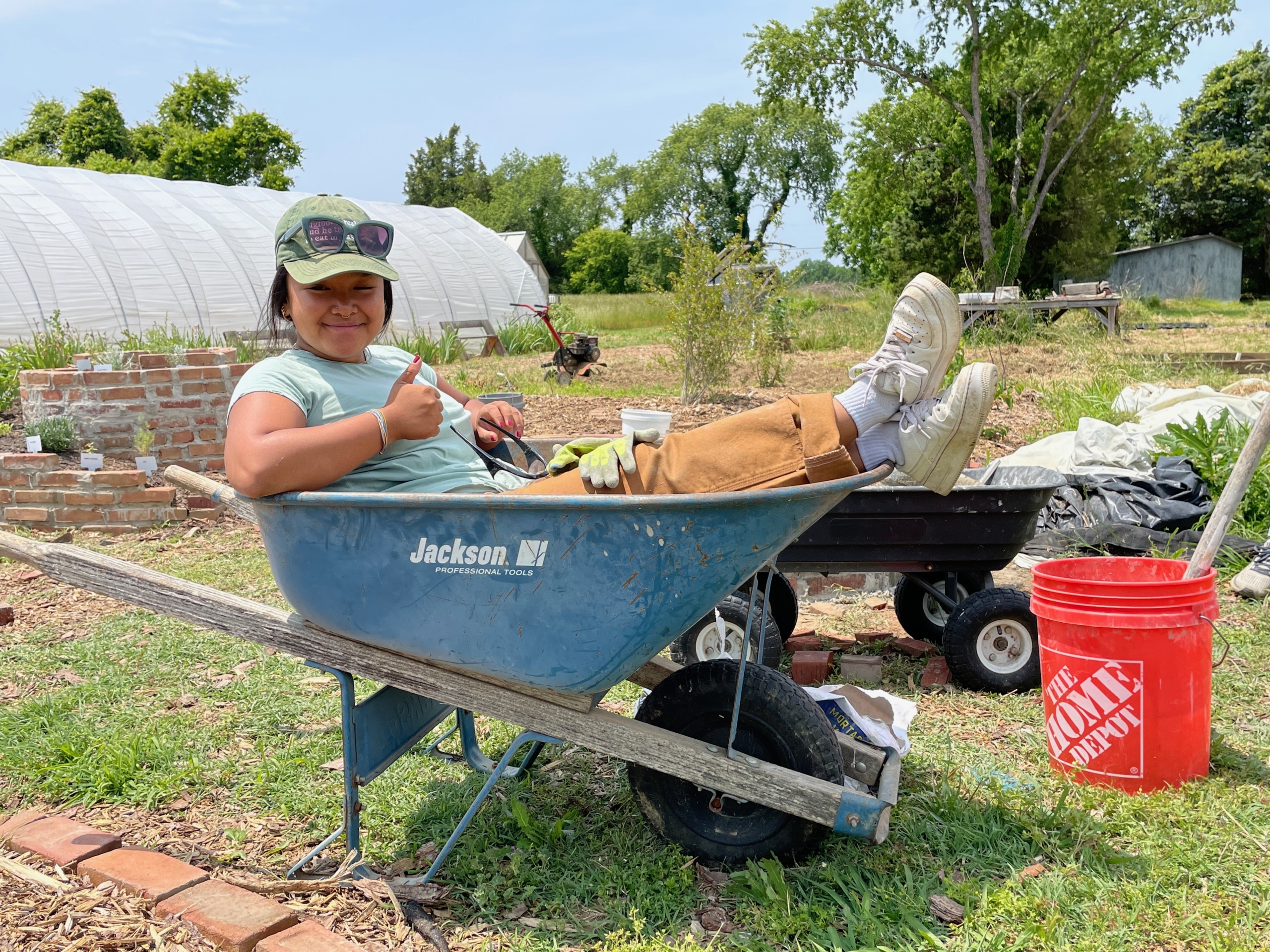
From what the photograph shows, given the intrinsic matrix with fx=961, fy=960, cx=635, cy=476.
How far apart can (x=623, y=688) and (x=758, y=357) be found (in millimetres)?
7541

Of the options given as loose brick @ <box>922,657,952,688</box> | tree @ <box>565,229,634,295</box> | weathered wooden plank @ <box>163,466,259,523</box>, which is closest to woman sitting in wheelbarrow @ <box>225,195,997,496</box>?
weathered wooden plank @ <box>163,466,259,523</box>

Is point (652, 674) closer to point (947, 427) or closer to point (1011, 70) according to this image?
point (947, 427)

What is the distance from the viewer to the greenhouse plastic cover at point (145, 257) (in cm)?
1069

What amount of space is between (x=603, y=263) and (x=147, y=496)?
4986cm

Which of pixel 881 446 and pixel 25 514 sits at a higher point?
pixel 881 446

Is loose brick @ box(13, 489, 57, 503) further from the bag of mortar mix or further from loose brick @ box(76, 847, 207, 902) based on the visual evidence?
the bag of mortar mix

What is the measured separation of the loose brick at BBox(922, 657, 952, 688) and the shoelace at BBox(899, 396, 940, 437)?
1.66m

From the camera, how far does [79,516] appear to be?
225 inches

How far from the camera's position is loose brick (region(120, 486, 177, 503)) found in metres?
5.68

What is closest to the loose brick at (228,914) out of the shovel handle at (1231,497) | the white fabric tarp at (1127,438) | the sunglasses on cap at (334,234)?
the sunglasses on cap at (334,234)

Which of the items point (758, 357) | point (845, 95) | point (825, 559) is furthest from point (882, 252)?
point (825, 559)

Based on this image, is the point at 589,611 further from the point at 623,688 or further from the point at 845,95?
the point at 845,95

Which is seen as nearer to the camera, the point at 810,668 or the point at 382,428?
the point at 382,428

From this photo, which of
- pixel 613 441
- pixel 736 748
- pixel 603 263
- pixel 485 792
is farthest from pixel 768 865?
pixel 603 263
